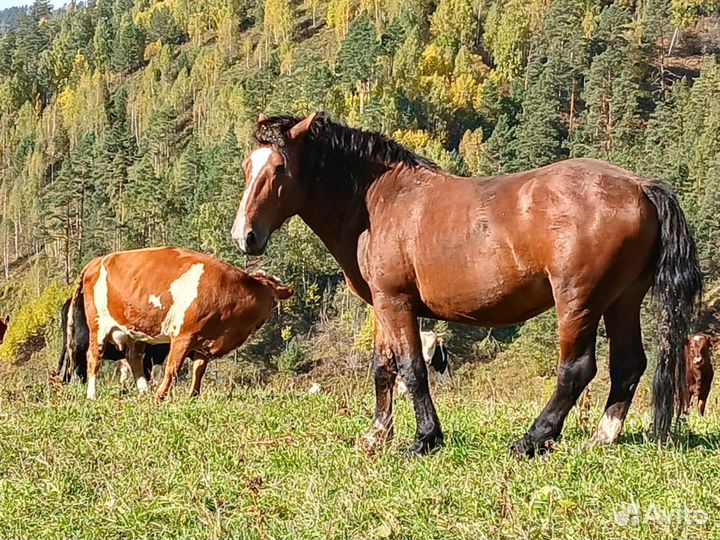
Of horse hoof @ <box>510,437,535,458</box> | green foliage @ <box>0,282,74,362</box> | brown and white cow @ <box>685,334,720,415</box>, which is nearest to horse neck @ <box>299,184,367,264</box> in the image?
horse hoof @ <box>510,437,535,458</box>

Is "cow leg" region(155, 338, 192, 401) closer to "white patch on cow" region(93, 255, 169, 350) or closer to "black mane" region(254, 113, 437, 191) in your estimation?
"white patch on cow" region(93, 255, 169, 350)

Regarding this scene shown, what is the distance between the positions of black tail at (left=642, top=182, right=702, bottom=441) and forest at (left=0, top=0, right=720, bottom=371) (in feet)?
185

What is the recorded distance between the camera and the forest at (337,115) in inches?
3403

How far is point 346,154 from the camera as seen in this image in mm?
7480

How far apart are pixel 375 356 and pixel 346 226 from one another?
1.08m

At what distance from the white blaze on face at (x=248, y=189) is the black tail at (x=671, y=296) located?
279 cm

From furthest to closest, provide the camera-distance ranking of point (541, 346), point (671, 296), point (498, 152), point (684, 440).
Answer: point (498, 152) → point (541, 346) → point (684, 440) → point (671, 296)

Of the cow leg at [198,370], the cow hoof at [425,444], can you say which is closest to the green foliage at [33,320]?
the cow leg at [198,370]

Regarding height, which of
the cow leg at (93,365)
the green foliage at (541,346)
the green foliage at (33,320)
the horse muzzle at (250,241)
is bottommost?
the green foliage at (33,320)

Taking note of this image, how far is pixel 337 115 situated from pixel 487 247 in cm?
5661

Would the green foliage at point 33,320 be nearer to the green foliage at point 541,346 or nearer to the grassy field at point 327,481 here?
the green foliage at point 541,346

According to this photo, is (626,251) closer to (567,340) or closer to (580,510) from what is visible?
(567,340)

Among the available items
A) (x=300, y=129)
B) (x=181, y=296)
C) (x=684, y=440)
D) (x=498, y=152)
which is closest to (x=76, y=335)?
(x=181, y=296)

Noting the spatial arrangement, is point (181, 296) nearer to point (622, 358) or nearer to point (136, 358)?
point (136, 358)
